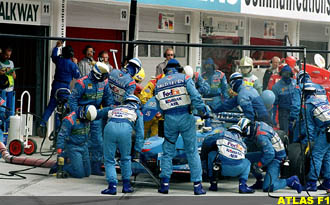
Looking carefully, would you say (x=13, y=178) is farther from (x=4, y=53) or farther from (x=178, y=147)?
(x=4, y=53)

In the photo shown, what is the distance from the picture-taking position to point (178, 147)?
1157 cm

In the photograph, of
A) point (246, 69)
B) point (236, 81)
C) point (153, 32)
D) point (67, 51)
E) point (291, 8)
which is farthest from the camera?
point (291, 8)

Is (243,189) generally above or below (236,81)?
below

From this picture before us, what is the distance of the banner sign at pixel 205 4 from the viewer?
17233 millimetres

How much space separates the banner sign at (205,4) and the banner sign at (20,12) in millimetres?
2342

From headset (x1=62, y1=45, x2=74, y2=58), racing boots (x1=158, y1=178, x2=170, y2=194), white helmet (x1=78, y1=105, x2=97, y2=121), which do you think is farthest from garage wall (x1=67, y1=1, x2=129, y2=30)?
racing boots (x1=158, y1=178, x2=170, y2=194)

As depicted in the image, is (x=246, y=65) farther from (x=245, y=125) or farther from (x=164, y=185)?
(x=164, y=185)

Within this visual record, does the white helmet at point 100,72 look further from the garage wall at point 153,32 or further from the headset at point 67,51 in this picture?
the garage wall at point 153,32

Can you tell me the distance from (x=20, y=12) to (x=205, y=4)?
15.9 ft

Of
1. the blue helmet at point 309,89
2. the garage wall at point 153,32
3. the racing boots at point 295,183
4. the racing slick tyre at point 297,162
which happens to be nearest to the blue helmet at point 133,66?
the blue helmet at point 309,89

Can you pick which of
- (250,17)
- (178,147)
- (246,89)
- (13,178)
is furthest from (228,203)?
(250,17)

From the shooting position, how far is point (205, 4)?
18.3 m

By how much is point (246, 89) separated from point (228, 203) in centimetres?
255

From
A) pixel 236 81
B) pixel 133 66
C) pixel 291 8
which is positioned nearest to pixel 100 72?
pixel 133 66
